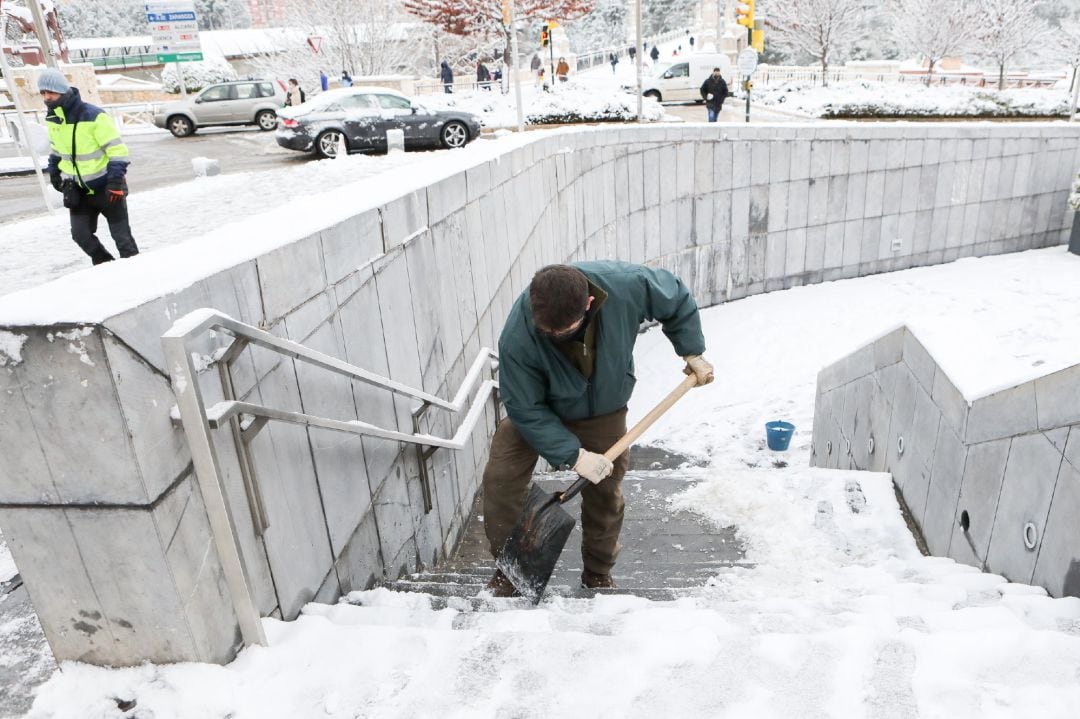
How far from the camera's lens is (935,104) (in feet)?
75.0

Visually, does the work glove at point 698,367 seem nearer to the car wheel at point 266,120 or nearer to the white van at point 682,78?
the car wheel at point 266,120

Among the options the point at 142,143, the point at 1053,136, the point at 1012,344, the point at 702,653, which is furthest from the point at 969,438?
the point at 142,143

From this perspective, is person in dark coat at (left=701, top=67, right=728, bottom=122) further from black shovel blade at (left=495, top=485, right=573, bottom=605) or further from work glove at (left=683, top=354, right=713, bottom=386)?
black shovel blade at (left=495, top=485, right=573, bottom=605)

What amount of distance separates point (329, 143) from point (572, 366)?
11.1 m

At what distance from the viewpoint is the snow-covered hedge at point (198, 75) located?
1291 inches

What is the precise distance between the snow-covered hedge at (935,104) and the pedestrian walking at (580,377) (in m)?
21.3

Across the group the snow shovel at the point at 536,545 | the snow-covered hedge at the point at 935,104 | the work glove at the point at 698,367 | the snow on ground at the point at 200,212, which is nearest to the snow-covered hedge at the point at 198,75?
the snow-covered hedge at the point at 935,104

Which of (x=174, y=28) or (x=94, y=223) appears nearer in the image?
(x=94, y=223)

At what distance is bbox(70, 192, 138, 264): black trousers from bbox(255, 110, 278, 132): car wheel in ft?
48.5

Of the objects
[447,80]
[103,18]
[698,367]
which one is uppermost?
[103,18]

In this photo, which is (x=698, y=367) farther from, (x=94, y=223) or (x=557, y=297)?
(x=94, y=223)

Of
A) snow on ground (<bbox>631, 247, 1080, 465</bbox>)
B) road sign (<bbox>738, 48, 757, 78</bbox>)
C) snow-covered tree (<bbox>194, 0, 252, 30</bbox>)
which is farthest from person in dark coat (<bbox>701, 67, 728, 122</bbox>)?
snow-covered tree (<bbox>194, 0, 252, 30</bbox>)

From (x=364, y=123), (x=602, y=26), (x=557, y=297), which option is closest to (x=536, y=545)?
(x=557, y=297)

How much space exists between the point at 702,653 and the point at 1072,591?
68.0 inches
